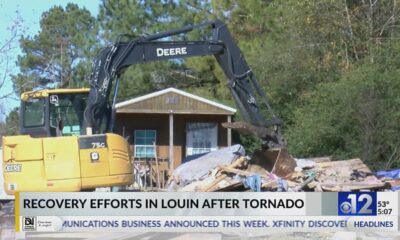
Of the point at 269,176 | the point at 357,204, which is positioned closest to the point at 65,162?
the point at 269,176

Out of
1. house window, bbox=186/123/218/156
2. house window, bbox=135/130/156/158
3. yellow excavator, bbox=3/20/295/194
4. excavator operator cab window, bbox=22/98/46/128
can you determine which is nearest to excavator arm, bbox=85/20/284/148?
yellow excavator, bbox=3/20/295/194

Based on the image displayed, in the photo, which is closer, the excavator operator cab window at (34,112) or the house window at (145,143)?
the excavator operator cab window at (34,112)

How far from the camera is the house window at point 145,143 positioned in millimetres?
27750

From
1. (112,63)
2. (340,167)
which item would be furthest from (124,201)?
(340,167)

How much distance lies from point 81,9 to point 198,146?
2340 centimetres

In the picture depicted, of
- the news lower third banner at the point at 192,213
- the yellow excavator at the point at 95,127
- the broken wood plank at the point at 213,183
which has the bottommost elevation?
the broken wood plank at the point at 213,183

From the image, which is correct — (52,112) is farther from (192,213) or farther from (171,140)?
(171,140)

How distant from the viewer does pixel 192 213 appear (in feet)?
32.3

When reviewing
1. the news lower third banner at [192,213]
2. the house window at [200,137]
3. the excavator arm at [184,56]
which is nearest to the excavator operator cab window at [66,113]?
the excavator arm at [184,56]

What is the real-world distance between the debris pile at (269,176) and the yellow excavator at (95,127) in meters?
0.34

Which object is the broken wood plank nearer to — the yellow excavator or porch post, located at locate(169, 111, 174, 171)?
the yellow excavator

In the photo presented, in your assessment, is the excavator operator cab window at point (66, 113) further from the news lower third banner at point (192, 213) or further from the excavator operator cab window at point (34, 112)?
the news lower third banner at point (192, 213)

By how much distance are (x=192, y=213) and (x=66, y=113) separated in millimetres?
7001

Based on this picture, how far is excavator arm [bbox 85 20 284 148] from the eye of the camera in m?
15.9
